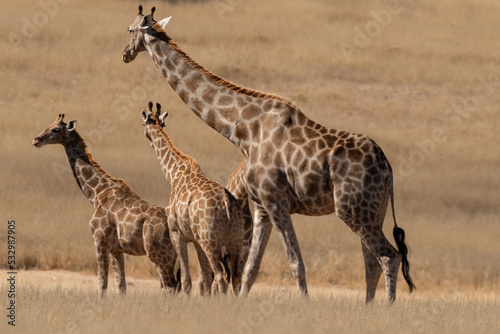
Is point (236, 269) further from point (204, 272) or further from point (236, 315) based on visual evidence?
point (236, 315)

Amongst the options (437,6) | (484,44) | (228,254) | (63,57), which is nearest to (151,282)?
(228,254)

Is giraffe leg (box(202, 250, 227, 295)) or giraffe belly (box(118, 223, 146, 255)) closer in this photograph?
giraffe leg (box(202, 250, 227, 295))

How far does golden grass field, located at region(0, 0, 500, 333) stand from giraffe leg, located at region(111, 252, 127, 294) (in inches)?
17.3

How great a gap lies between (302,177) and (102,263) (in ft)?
13.0

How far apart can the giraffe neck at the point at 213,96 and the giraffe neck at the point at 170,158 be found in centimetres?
117

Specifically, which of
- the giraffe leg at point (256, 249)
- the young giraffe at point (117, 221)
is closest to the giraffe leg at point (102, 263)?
the young giraffe at point (117, 221)

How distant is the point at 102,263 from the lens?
14.6 meters

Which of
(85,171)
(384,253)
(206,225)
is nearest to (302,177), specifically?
(384,253)

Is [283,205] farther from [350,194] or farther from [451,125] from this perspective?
[451,125]

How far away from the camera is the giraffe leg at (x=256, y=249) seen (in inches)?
508

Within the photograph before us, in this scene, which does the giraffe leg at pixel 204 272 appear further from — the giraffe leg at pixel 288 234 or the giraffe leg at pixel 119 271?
the giraffe leg at pixel 288 234

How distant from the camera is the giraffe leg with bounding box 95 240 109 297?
14.5 meters

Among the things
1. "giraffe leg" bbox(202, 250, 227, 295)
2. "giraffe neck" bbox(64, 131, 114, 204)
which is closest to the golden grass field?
"giraffe leg" bbox(202, 250, 227, 295)

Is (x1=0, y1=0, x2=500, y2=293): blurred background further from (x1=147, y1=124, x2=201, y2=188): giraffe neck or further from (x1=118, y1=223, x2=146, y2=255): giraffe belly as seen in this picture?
(x1=118, y1=223, x2=146, y2=255): giraffe belly
